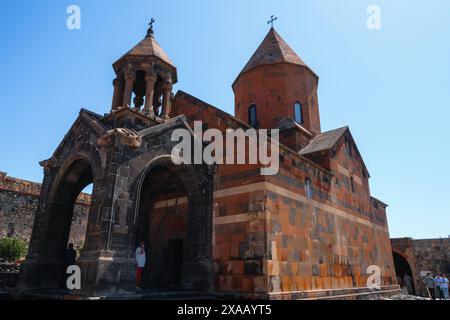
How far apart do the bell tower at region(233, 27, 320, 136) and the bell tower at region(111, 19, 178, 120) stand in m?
5.02

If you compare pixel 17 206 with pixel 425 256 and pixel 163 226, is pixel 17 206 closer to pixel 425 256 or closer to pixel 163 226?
pixel 163 226

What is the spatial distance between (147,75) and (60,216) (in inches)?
201

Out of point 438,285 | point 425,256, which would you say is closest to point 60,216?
point 438,285

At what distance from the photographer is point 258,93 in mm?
15375

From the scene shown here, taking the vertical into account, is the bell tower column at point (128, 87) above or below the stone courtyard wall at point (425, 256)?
above

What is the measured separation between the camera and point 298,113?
1512 cm

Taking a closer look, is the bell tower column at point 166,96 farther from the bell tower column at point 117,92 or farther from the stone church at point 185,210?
the bell tower column at point 117,92

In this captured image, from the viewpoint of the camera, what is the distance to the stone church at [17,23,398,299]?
7484mm

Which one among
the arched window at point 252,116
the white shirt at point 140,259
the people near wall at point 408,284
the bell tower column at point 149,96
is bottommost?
the people near wall at point 408,284

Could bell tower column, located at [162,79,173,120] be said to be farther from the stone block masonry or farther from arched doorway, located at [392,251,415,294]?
arched doorway, located at [392,251,415,294]

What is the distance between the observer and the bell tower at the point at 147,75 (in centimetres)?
1010

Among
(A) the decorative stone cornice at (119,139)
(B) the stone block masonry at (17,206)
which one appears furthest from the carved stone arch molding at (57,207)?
(B) the stone block masonry at (17,206)

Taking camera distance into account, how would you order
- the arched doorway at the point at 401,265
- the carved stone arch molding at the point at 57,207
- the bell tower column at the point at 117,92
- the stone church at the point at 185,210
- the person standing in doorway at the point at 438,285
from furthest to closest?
the arched doorway at the point at 401,265 → the person standing in doorway at the point at 438,285 → the bell tower column at the point at 117,92 → the carved stone arch molding at the point at 57,207 → the stone church at the point at 185,210

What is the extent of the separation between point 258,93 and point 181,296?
10.5 metres
